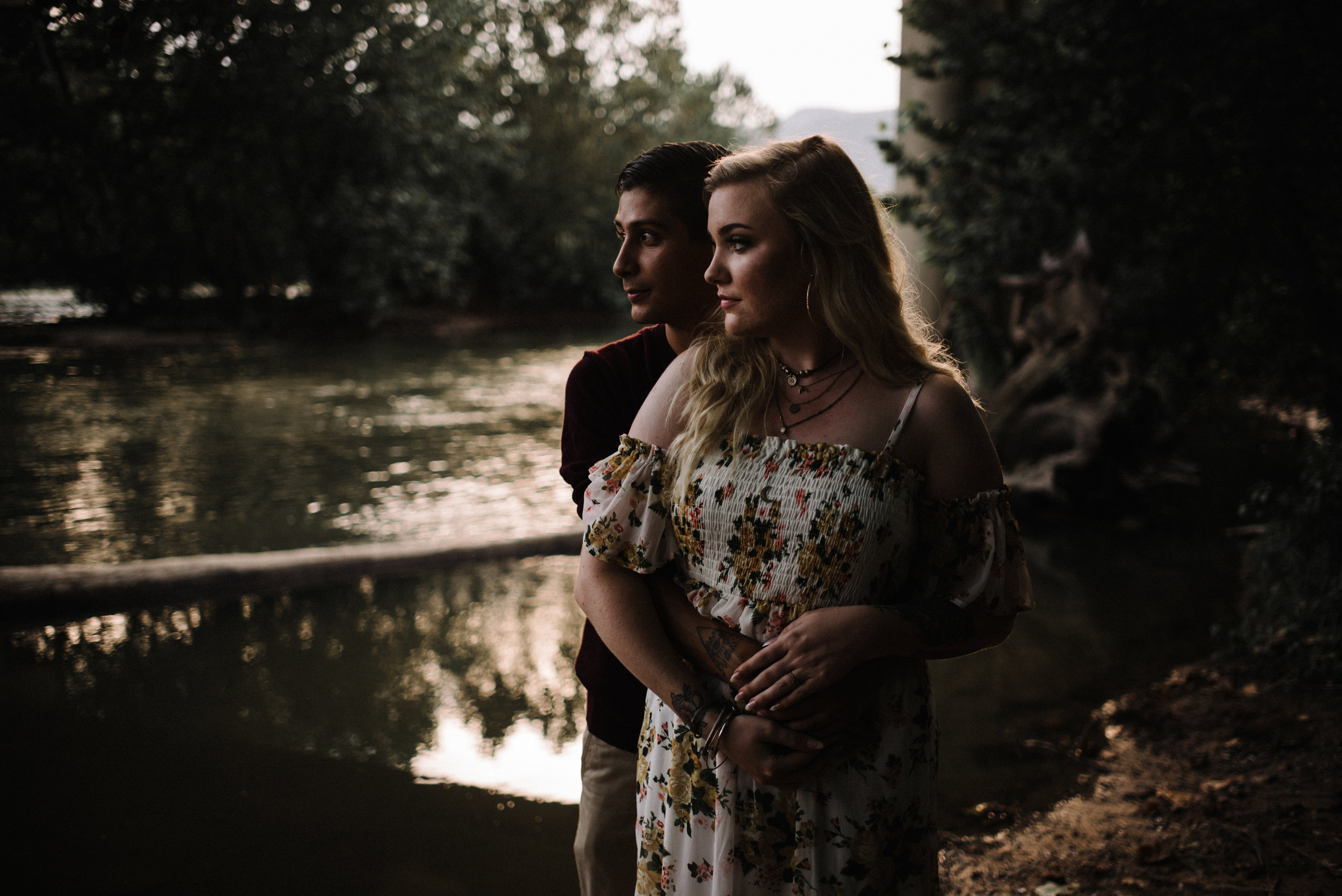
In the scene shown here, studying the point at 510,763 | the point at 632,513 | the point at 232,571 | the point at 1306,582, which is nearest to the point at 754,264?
the point at 632,513

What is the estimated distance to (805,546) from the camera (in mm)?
1389

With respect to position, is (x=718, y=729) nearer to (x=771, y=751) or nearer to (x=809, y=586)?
(x=771, y=751)

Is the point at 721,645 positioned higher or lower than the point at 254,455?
higher

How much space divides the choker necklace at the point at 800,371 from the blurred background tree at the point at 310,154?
10999 millimetres

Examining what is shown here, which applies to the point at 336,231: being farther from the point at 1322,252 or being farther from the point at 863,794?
the point at 863,794

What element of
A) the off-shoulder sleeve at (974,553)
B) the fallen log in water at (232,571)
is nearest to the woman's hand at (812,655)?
the off-shoulder sleeve at (974,553)

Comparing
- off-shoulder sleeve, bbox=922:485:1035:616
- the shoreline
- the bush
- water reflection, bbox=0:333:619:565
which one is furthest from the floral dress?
the shoreline

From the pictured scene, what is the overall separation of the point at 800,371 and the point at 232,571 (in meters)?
4.63

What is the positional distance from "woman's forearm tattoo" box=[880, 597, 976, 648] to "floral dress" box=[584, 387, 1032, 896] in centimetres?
2

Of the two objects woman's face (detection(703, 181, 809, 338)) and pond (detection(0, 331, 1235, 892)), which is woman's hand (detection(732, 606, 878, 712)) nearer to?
woman's face (detection(703, 181, 809, 338))

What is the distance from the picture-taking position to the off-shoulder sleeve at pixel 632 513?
1.48 metres

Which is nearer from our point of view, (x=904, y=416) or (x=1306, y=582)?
(x=904, y=416)

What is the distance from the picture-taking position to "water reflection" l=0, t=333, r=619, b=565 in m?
6.64

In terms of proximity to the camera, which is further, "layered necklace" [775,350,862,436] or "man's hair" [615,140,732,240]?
"man's hair" [615,140,732,240]
